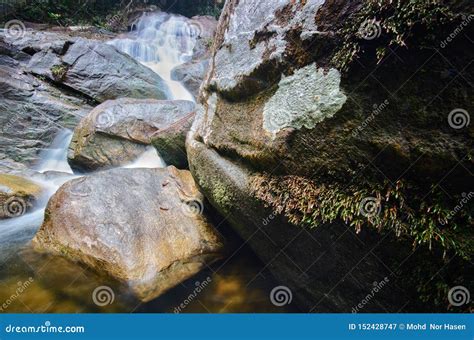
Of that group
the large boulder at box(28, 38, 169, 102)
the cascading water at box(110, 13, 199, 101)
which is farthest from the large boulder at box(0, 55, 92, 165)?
the cascading water at box(110, 13, 199, 101)

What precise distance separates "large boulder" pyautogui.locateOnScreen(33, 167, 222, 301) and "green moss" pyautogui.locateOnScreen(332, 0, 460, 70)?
A: 3240 mm

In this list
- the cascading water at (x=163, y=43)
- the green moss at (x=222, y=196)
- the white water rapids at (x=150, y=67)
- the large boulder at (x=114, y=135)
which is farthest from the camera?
the cascading water at (x=163, y=43)

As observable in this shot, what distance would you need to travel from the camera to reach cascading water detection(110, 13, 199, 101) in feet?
52.2

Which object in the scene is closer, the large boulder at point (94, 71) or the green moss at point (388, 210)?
the green moss at point (388, 210)

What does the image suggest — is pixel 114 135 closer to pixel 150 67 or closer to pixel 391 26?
pixel 391 26

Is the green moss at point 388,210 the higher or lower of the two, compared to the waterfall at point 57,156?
higher

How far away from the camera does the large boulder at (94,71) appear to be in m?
12.2

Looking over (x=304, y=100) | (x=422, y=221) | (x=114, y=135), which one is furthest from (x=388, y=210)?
(x=114, y=135)

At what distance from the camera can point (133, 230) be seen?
14.3 feet

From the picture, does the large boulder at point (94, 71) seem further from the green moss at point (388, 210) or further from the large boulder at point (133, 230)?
the green moss at point (388, 210)

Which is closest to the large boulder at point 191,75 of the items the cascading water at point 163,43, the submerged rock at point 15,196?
the cascading water at point 163,43

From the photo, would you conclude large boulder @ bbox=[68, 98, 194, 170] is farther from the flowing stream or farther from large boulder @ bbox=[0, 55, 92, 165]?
large boulder @ bbox=[0, 55, 92, 165]

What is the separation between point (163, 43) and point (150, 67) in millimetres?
2734

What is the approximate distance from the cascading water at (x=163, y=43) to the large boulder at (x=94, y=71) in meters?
1.70
